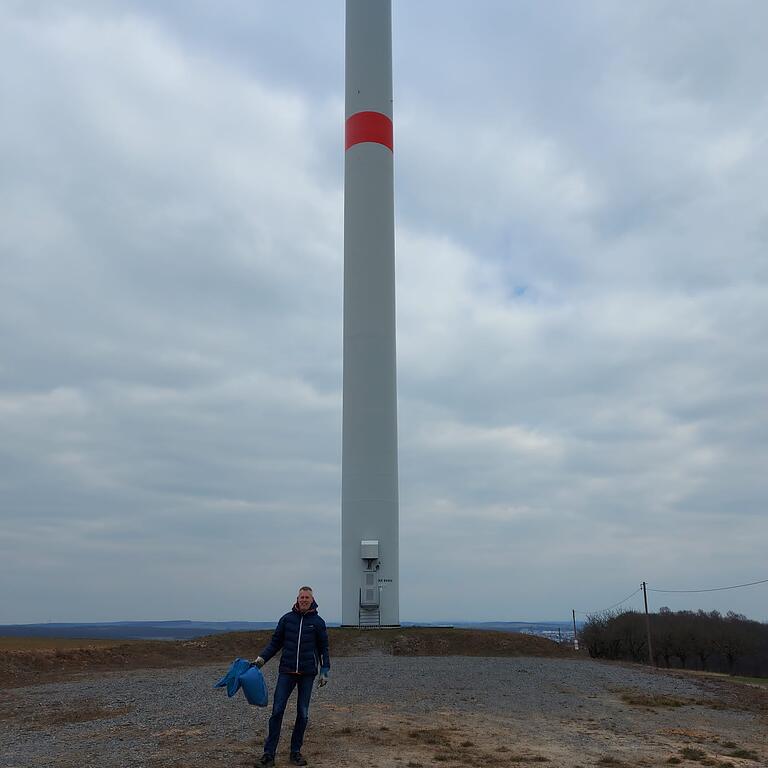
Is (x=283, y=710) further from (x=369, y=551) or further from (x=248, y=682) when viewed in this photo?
(x=369, y=551)

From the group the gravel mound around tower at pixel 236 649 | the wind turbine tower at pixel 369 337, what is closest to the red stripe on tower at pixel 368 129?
the wind turbine tower at pixel 369 337

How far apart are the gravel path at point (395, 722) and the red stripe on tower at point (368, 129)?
18.2 m

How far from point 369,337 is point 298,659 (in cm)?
1800

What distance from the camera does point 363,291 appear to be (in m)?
25.6

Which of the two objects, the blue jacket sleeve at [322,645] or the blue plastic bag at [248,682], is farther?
the blue jacket sleeve at [322,645]

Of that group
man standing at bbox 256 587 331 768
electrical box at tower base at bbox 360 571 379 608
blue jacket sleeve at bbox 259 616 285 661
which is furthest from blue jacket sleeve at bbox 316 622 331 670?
electrical box at tower base at bbox 360 571 379 608

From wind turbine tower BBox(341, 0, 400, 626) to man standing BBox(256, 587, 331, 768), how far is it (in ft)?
51.4

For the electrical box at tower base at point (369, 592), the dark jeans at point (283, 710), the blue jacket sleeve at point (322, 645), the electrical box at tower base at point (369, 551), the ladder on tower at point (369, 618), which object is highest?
the electrical box at tower base at point (369, 551)

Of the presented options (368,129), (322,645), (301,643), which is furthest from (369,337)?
(301,643)

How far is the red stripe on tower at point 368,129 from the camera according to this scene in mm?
26672

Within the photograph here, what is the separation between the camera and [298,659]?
7.79m

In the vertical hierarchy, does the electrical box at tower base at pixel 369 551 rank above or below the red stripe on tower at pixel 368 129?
below

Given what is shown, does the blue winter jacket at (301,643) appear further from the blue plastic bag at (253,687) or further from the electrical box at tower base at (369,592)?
the electrical box at tower base at (369,592)

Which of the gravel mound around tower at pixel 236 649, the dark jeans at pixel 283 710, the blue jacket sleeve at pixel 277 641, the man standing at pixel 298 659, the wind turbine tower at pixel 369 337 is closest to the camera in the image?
the dark jeans at pixel 283 710
